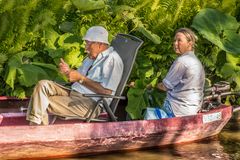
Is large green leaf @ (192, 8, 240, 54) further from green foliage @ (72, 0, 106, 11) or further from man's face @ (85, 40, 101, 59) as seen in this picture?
man's face @ (85, 40, 101, 59)

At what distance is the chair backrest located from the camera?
7.33 m

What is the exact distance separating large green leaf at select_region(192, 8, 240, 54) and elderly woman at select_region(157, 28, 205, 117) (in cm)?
182

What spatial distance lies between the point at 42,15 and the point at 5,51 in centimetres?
87

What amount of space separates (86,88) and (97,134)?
1.89 ft

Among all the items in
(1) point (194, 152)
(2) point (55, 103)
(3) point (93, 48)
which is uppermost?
(3) point (93, 48)

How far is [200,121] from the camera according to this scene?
7938 mm

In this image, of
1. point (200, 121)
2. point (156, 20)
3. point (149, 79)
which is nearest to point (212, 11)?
point (156, 20)

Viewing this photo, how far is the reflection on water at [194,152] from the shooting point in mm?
7301

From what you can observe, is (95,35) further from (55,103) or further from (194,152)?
(194,152)

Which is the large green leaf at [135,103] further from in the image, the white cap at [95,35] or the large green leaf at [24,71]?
the white cap at [95,35]

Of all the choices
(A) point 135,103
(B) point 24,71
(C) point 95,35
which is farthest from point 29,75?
(C) point 95,35

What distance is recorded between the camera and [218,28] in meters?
9.67

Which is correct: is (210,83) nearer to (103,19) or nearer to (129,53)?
(103,19)

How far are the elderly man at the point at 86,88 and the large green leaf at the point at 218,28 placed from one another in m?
2.70
